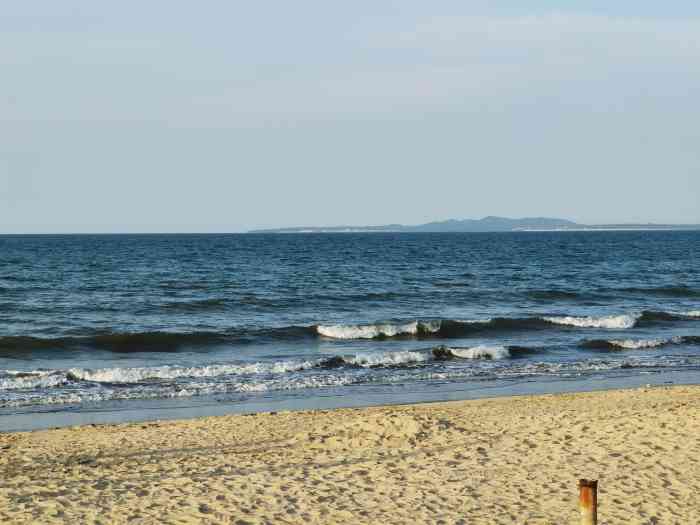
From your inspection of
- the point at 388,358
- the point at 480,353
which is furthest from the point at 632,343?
the point at 388,358

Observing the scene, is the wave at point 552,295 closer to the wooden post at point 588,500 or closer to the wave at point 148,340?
the wave at point 148,340

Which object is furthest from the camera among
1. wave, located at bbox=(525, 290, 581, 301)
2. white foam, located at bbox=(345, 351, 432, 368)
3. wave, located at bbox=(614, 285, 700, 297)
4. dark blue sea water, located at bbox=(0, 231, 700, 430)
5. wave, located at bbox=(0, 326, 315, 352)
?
wave, located at bbox=(614, 285, 700, 297)

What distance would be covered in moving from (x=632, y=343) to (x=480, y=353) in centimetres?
547

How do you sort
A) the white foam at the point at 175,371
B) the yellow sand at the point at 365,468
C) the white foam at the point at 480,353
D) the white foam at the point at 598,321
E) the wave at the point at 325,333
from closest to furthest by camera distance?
the yellow sand at the point at 365,468 < the white foam at the point at 175,371 < the white foam at the point at 480,353 < the wave at the point at 325,333 < the white foam at the point at 598,321

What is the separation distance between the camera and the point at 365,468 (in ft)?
35.1

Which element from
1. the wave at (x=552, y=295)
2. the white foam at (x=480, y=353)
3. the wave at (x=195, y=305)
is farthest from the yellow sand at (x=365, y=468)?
the wave at (x=552, y=295)

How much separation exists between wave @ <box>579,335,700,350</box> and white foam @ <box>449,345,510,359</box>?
353 centimetres

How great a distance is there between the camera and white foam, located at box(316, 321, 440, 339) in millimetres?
27578

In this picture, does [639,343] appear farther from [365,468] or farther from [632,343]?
[365,468]

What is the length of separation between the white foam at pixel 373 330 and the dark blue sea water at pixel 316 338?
2.7 inches

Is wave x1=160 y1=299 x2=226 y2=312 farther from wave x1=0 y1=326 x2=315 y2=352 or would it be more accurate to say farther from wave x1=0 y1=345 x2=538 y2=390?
wave x1=0 y1=345 x2=538 y2=390

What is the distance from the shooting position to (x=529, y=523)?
28.4 ft

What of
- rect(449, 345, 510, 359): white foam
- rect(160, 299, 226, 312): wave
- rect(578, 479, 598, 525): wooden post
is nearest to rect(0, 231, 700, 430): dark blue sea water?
rect(449, 345, 510, 359): white foam

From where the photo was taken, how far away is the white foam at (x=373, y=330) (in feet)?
90.5
